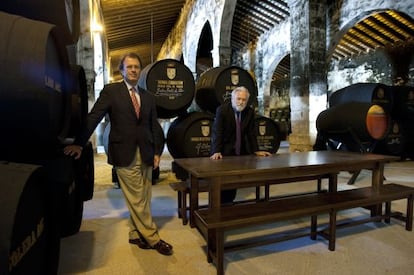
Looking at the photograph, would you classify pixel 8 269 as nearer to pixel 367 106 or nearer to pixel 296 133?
pixel 367 106

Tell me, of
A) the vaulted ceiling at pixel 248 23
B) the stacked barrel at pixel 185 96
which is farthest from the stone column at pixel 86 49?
the stacked barrel at pixel 185 96

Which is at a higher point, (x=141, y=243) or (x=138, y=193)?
(x=138, y=193)

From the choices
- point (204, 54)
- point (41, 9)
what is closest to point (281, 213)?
point (41, 9)

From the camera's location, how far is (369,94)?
16.0 ft

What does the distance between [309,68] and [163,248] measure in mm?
4924

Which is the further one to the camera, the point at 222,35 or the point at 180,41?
the point at 180,41

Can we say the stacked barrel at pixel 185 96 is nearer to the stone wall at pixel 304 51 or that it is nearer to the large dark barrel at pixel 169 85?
the large dark barrel at pixel 169 85

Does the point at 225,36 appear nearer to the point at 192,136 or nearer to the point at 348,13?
the point at 348,13

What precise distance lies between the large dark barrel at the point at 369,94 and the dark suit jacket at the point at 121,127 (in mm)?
4290

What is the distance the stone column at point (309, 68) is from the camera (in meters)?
5.73

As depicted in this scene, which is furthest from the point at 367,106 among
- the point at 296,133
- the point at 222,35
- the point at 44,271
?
the point at 222,35

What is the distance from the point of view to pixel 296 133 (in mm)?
6062

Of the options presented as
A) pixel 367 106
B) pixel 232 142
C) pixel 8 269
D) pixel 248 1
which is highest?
pixel 248 1

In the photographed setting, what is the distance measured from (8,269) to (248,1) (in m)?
9.66
